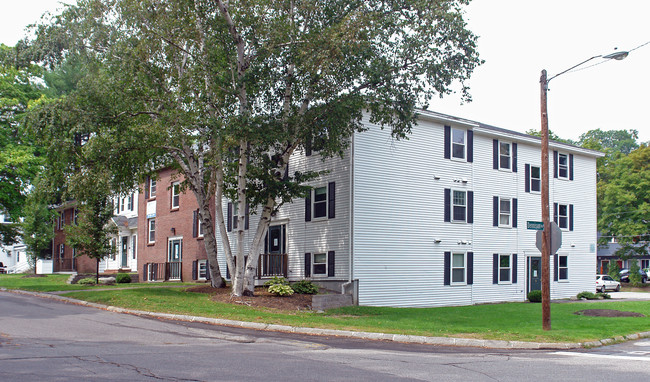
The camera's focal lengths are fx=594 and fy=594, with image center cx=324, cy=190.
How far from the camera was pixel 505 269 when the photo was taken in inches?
1181

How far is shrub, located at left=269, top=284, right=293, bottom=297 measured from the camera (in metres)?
22.5

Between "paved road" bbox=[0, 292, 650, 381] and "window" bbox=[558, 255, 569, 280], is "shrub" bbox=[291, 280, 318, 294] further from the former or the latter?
"window" bbox=[558, 255, 569, 280]

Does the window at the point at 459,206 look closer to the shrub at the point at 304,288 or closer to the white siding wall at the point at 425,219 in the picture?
the white siding wall at the point at 425,219

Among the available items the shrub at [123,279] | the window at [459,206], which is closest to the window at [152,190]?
the shrub at [123,279]

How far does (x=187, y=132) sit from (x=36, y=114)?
5623 mm

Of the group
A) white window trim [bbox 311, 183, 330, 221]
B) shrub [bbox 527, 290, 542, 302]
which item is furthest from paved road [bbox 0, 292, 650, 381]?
shrub [bbox 527, 290, 542, 302]

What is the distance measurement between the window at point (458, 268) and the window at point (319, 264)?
6429 mm

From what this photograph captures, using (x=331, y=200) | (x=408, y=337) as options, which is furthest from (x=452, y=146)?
(x=408, y=337)

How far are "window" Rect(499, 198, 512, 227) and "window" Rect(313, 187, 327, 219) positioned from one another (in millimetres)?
9835

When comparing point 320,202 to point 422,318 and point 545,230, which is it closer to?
point 422,318

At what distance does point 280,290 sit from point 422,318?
18.9 feet

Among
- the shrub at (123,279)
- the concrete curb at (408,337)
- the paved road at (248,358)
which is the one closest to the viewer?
the paved road at (248,358)

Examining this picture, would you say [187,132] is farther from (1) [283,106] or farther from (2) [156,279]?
(2) [156,279]

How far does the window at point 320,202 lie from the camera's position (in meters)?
25.7
